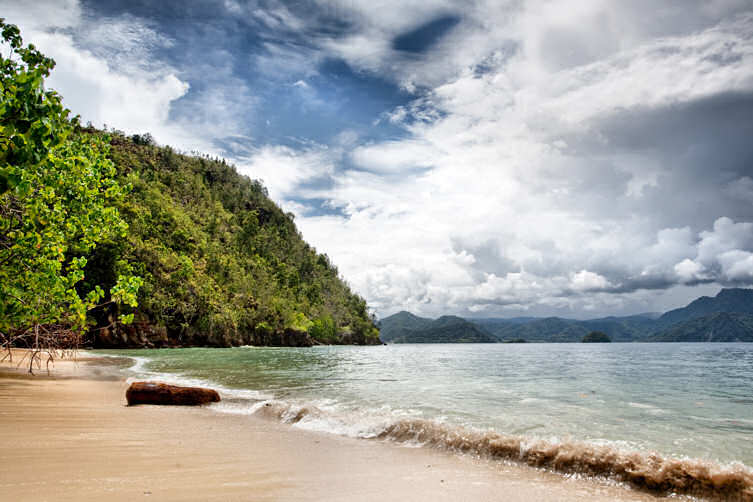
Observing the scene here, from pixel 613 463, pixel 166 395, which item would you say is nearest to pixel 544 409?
pixel 613 463

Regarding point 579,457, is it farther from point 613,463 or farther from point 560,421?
point 560,421

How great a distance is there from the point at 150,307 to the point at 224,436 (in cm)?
7345

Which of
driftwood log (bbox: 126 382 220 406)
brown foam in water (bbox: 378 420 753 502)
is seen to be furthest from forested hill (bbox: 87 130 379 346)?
brown foam in water (bbox: 378 420 753 502)

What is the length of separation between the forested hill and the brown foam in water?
2561 inches

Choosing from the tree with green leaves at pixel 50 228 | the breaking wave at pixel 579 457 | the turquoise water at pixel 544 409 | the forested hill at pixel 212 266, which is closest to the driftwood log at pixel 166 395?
the turquoise water at pixel 544 409

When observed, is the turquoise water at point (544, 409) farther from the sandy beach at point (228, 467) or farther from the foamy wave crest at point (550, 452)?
the sandy beach at point (228, 467)

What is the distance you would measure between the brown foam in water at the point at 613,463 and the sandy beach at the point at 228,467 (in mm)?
336

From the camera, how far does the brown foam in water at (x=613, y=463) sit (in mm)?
5469

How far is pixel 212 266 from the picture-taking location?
101 metres

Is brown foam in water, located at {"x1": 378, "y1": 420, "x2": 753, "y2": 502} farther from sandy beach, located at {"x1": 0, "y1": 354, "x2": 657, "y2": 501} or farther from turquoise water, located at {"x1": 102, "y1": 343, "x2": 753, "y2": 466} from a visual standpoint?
turquoise water, located at {"x1": 102, "y1": 343, "x2": 753, "y2": 466}

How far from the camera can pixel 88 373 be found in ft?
66.4

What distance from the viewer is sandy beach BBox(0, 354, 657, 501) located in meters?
4.57

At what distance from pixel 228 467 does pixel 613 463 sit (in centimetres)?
572

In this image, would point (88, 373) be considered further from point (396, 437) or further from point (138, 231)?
point (138, 231)
